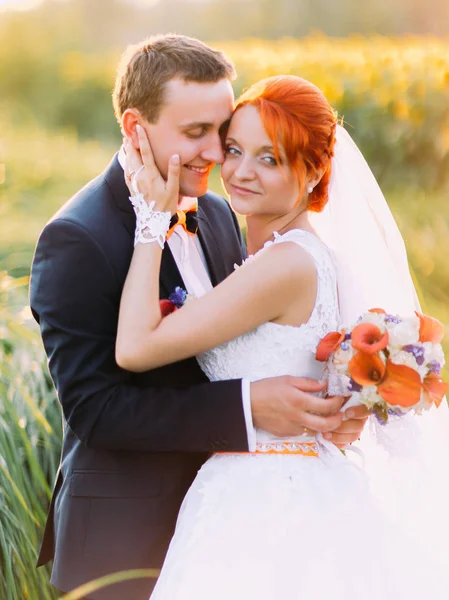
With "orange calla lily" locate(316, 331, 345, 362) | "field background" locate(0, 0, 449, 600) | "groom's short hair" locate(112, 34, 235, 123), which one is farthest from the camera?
"field background" locate(0, 0, 449, 600)

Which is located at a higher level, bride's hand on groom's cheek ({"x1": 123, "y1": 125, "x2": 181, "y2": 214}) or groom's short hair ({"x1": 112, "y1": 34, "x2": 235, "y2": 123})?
groom's short hair ({"x1": 112, "y1": 34, "x2": 235, "y2": 123})

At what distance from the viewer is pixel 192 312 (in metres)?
2.64

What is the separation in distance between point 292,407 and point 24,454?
1.57 meters

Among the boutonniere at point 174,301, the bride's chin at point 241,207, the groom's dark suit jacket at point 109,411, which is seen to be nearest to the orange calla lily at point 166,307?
the boutonniere at point 174,301

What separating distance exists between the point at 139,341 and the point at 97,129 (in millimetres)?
10773

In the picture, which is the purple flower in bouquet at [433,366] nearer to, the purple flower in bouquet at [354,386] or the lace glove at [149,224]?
the purple flower in bouquet at [354,386]

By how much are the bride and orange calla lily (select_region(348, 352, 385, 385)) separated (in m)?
0.31

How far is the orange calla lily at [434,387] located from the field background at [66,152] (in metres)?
1.79

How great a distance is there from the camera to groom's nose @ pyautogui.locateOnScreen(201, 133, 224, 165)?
9.63 feet

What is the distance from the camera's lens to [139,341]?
2.61 m

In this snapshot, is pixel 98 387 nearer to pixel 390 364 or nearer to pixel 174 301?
pixel 174 301

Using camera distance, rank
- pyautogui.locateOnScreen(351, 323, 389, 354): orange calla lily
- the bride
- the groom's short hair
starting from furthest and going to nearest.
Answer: the groom's short hair, the bride, pyautogui.locateOnScreen(351, 323, 389, 354): orange calla lily

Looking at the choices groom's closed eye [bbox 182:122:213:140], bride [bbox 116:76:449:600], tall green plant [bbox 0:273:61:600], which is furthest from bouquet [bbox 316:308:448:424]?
tall green plant [bbox 0:273:61:600]

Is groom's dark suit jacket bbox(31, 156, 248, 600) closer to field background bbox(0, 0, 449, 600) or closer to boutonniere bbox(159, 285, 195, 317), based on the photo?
boutonniere bbox(159, 285, 195, 317)
